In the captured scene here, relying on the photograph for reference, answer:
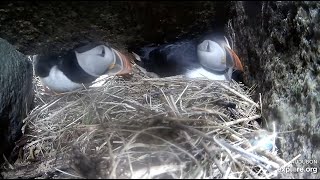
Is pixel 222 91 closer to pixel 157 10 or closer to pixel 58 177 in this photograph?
pixel 157 10

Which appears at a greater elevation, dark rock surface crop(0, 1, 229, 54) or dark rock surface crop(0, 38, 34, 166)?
dark rock surface crop(0, 1, 229, 54)

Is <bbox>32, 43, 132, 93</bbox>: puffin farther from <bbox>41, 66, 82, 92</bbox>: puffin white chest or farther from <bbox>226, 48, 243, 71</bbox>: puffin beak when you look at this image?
<bbox>226, 48, 243, 71</bbox>: puffin beak

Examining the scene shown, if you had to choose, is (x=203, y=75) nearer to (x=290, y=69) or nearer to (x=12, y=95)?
(x=290, y=69)

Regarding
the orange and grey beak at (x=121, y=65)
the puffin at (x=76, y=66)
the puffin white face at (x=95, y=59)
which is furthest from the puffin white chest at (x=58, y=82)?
the orange and grey beak at (x=121, y=65)

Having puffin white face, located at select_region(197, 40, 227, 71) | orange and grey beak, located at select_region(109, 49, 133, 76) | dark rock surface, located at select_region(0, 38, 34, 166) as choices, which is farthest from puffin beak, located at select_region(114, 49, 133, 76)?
dark rock surface, located at select_region(0, 38, 34, 166)

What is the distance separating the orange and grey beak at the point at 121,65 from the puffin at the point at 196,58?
0.08 meters

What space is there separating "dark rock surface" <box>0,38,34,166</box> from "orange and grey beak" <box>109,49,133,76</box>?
0.53 meters

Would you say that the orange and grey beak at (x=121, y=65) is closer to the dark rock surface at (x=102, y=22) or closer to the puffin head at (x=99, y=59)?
the puffin head at (x=99, y=59)

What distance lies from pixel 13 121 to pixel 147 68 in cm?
101

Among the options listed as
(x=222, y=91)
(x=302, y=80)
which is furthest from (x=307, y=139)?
(x=222, y=91)

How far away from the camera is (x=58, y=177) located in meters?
1.50

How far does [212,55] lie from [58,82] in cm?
99

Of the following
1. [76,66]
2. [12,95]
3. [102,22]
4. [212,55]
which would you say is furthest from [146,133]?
[212,55]

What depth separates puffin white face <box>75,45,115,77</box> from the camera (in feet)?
7.46
